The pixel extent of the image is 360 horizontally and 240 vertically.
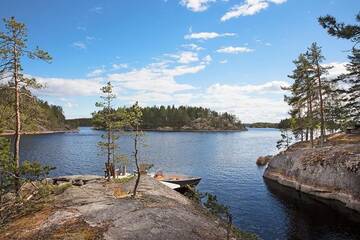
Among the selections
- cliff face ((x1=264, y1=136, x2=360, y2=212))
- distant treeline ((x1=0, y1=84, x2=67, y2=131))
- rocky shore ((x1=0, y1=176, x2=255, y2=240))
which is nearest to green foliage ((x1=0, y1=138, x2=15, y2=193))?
rocky shore ((x1=0, y1=176, x2=255, y2=240))

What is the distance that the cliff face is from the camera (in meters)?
35.0

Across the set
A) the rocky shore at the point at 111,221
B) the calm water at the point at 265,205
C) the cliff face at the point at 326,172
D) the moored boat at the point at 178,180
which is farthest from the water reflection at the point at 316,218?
the moored boat at the point at 178,180

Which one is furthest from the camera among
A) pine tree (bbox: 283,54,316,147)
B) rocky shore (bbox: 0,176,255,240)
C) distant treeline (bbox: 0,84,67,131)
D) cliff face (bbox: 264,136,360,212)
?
pine tree (bbox: 283,54,316,147)

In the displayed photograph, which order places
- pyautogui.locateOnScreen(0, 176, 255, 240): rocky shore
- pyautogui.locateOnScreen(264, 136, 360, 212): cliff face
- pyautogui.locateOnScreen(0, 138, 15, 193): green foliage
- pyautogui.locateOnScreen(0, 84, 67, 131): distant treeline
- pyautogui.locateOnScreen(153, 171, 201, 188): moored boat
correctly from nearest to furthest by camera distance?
pyautogui.locateOnScreen(0, 138, 15, 193): green foliage → pyautogui.locateOnScreen(0, 176, 255, 240): rocky shore → pyautogui.locateOnScreen(0, 84, 67, 131): distant treeline → pyautogui.locateOnScreen(264, 136, 360, 212): cliff face → pyautogui.locateOnScreen(153, 171, 201, 188): moored boat

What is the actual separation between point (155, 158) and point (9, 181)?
211 ft

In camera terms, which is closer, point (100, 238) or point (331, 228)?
point (100, 238)

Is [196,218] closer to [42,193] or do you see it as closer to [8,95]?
[42,193]

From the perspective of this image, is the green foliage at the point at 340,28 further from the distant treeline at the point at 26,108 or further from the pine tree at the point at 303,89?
the pine tree at the point at 303,89

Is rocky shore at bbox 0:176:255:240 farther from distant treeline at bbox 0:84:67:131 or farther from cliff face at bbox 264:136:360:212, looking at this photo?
cliff face at bbox 264:136:360:212

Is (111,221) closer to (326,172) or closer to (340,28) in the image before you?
(340,28)

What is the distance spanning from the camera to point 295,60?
203 ft

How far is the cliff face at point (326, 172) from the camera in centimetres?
Answer: 3500

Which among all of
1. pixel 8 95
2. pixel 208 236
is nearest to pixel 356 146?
pixel 208 236

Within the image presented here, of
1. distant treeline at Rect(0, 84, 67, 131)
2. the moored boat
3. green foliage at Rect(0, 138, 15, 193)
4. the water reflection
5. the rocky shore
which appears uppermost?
distant treeline at Rect(0, 84, 67, 131)
